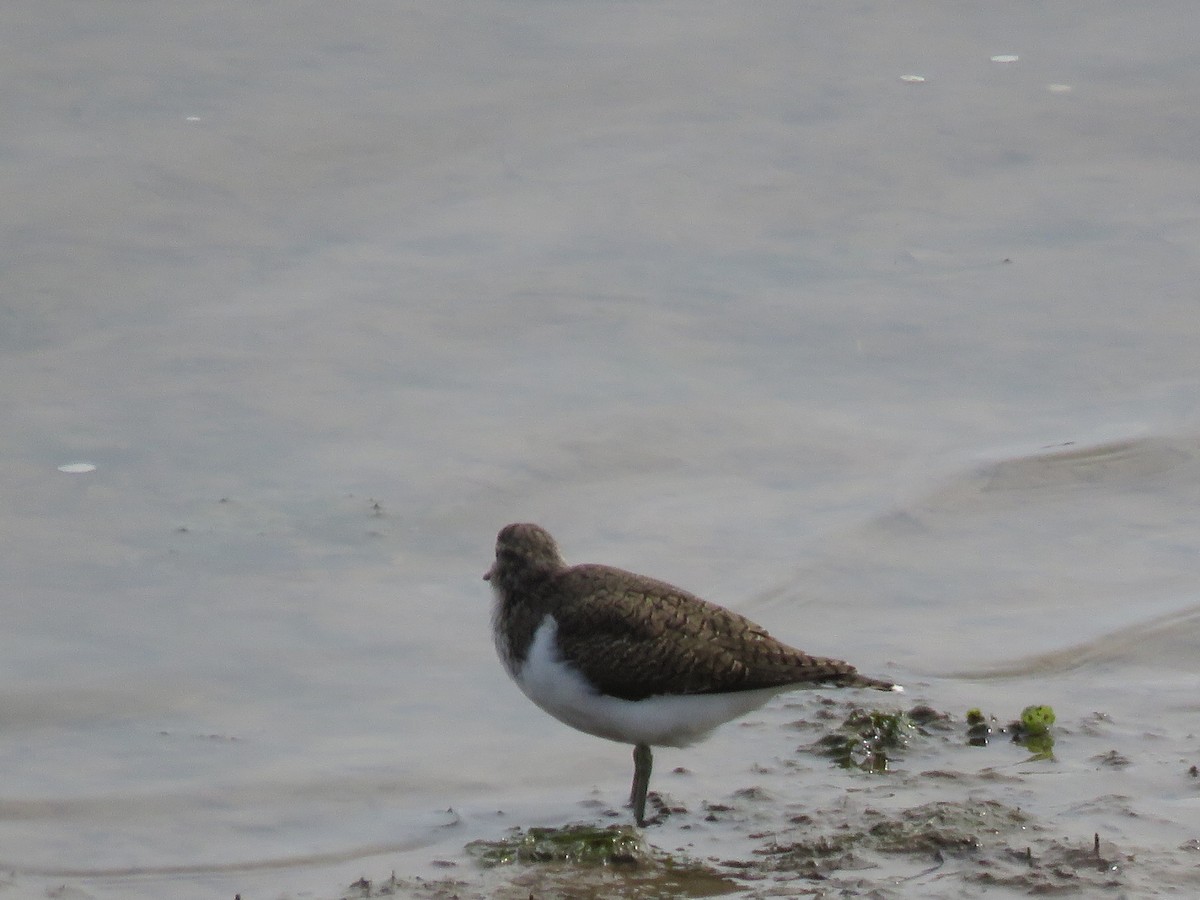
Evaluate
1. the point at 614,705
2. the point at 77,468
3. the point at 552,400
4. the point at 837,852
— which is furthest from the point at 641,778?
the point at 77,468

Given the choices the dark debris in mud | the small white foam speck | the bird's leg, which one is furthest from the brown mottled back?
the small white foam speck

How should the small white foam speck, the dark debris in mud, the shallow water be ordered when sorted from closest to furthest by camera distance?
the dark debris in mud → the shallow water → the small white foam speck

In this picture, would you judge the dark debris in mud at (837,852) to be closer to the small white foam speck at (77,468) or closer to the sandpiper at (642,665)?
the sandpiper at (642,665)

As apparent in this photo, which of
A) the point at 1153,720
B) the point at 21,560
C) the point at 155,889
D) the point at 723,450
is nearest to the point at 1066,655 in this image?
the point at 1153,720

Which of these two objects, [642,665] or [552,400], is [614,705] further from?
[552,400]

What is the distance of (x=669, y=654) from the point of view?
659 centimetres

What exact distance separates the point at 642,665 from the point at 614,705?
19 cm

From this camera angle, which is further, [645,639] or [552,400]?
[552,400]

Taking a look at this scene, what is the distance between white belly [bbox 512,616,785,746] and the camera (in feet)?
21.4

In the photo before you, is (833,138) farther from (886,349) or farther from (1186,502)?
(1186,502)

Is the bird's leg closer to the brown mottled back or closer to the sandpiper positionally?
the sandpiper

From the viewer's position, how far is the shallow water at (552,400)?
701cm

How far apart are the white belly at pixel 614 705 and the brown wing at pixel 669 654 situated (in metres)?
0.04

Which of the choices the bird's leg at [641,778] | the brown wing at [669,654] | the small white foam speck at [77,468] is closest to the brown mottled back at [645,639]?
the brown wing at [669,654]
